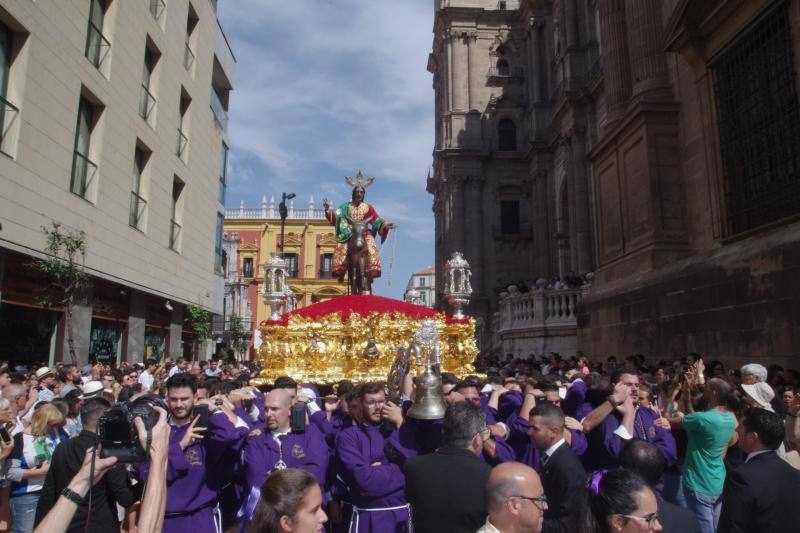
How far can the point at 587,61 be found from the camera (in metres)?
29.1

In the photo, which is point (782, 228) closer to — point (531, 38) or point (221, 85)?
point (221, 85)

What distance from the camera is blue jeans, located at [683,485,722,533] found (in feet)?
17.5

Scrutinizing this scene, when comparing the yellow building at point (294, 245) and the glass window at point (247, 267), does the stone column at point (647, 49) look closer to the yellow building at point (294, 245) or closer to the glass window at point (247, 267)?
the yellow building at point (294, 245)

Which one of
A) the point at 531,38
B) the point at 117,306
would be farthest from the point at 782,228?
the point at 531,38

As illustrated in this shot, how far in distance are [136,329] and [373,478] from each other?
17.9 meters

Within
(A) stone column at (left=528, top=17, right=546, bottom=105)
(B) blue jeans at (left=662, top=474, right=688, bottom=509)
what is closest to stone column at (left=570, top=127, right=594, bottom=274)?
(A) stone column at (left=528, top=17, right=546, bottom=105)

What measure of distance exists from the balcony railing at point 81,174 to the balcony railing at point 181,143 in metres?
6.57

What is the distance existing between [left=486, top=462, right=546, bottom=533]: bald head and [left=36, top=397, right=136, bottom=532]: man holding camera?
9.10 feet

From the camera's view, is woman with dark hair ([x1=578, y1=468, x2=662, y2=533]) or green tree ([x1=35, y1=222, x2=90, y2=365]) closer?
woman with dark hair ([x1=578, y1=468, x2=662, y2=533])

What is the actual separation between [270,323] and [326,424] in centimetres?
458

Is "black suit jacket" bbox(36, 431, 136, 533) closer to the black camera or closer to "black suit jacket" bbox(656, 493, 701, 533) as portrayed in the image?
the black camera

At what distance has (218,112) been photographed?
97.6 feet

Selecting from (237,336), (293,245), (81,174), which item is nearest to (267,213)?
(293,245)

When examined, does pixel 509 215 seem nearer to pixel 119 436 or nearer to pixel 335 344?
pixel 335 344
